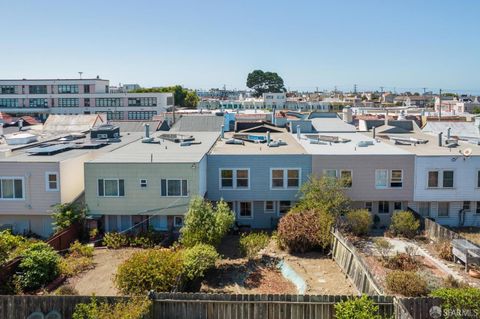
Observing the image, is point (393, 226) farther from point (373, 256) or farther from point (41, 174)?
point (41, 174)

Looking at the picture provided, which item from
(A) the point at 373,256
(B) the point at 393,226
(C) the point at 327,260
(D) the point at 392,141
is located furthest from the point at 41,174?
(D) the point at 392,141

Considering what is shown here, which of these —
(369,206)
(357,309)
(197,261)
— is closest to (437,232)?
(369,206)

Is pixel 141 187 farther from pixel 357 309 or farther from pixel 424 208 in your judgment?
pixel 424 208

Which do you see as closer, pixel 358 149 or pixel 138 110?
pixel 358 149

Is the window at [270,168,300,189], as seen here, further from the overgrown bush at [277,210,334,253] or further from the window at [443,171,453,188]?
the window at [443,171,453,188]

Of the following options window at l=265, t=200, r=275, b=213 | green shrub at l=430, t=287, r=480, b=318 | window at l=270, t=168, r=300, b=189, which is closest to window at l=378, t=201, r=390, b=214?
window at l=270, t=168, r=300, b=189

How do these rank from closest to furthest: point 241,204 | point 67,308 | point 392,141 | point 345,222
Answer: point 67,308
point 345,222
point 241,204
point 392,141
